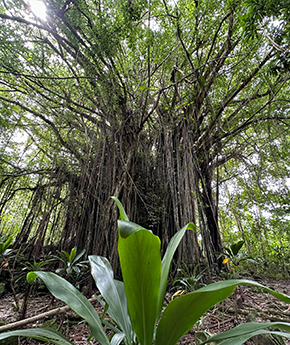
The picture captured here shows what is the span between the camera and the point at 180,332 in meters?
0.43

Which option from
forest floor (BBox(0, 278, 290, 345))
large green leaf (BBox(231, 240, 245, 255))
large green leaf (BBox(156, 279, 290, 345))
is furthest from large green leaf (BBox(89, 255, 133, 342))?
large green leaf (BBox(231, 240, 245, 255))

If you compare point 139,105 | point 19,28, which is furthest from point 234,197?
point 19,28

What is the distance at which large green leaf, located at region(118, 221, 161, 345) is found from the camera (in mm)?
434

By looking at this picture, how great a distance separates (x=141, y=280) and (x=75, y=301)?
190mm

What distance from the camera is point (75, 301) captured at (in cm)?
47

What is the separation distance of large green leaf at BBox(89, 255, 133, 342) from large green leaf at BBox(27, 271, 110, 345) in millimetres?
54

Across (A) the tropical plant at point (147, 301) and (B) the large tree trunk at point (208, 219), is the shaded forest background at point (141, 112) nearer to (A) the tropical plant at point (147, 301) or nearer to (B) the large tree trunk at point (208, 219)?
(B) the large tree trunk at point (208, 219)

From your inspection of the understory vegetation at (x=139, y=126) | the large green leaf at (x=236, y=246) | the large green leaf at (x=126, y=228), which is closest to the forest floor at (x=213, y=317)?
the understory vegetation at (x=139, y=126)

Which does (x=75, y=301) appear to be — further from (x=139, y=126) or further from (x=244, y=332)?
(x=139, y=126)

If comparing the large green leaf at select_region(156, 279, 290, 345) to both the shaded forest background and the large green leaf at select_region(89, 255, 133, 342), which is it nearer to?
the large green leaf at select_region(89, 255, 133, 342)

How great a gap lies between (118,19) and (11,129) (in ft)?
6.78

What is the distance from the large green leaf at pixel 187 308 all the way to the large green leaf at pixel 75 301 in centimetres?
15

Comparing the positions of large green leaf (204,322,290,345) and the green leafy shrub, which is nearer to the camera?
large green leaf (204,322,290,345)

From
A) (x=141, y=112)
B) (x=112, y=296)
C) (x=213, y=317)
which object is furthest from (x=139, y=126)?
(x=213, y=317)
